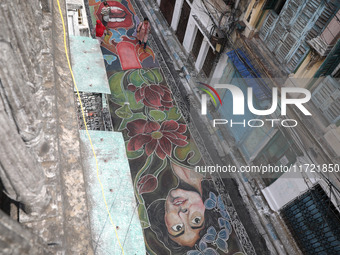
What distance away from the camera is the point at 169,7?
56.1ft

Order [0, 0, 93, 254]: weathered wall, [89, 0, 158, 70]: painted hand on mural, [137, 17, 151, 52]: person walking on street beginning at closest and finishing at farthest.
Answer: [0, 0, 93, 254]: weathered wall → [89, 0, 158, 70]: painted hand on mural → [137, 17, 151, 52]: person walking on street

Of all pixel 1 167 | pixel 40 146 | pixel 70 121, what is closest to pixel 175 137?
pixel 70 121

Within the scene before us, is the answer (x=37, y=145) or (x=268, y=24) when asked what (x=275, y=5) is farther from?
(x=37, y=145)

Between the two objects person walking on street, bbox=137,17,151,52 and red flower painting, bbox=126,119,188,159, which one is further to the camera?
person walking on street, bbox=137,17,151,52

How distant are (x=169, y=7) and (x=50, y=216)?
53.7 feet

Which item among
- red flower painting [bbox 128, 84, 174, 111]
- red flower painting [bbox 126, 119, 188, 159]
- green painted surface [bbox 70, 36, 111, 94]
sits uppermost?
green painted surface [bbox 70, 36, 111, 94]

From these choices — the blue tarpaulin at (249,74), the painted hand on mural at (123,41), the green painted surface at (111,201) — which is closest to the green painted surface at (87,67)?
the green painted surface at (111,201)

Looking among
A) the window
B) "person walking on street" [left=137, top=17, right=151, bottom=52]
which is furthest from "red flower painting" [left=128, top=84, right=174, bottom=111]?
the window

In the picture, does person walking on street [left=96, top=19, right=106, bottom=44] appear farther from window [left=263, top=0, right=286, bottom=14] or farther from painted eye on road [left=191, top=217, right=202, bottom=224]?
painted eye on road [left=191, top=217, right=202, bottom=224]

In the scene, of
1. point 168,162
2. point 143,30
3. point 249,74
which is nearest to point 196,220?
point 168,162

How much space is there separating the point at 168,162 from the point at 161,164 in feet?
1.04

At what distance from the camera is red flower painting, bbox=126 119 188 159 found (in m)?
11.2

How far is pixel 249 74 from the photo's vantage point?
33.7 ft

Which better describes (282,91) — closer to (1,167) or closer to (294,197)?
(294,197)
